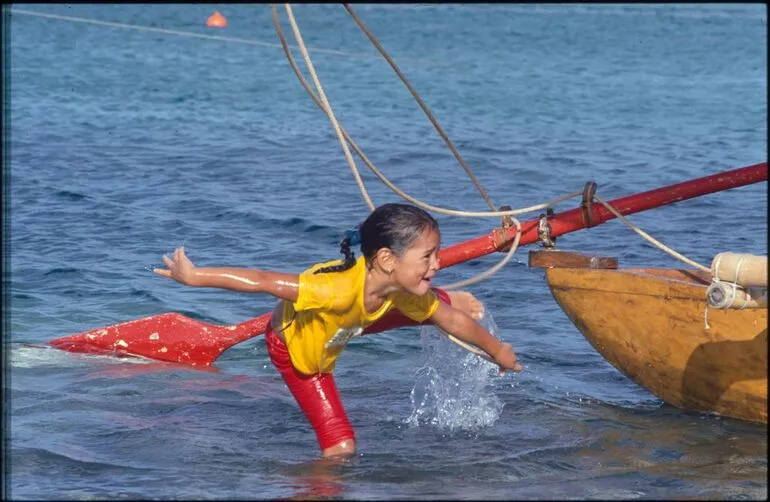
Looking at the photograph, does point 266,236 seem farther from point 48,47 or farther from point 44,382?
point 48,47

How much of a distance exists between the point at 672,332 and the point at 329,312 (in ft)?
5.80

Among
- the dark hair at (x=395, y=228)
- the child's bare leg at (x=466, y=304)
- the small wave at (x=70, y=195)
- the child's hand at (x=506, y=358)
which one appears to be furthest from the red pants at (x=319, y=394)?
the small wave at (x=70, y=195)

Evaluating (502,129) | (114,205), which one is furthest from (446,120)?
(114,205)

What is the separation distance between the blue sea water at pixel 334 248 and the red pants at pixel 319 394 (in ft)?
0.53

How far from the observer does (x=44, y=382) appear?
7215 millimetres

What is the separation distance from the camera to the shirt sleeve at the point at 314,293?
17.3 feet

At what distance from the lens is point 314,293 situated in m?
5.29

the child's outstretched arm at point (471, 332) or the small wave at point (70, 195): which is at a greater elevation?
the child's outstretched arm at point (471, 332)

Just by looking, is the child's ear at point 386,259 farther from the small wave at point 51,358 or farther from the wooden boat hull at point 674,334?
the small wave at point 51,358

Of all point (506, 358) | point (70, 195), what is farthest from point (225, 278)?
point (70, 195)

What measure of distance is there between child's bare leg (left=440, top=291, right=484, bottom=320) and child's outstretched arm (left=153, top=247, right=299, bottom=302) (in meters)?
1.15

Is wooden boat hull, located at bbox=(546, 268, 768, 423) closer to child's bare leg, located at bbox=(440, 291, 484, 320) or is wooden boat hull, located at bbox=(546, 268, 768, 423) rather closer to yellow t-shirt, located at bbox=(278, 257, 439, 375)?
child's bare leg, located at bbox=(440, 291, 484, 320)

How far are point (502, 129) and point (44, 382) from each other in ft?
39.5

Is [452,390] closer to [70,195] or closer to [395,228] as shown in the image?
[395,228]
